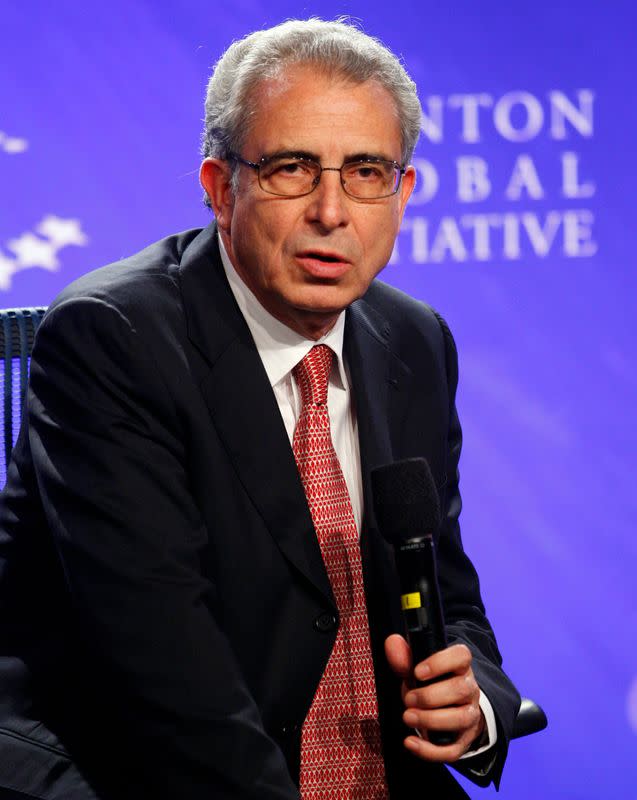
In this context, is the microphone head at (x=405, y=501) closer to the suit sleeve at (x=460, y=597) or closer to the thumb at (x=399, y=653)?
the thumb at (x=399, y=653)

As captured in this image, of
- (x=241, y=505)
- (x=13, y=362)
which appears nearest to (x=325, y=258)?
(x=241, y=505)

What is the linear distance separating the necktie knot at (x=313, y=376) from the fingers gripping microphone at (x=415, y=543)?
28 centimetres

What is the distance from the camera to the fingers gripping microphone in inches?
47.3

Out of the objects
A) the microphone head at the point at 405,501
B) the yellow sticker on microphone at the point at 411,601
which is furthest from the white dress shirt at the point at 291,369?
the yellow sticker on microphone at the point at 411,601

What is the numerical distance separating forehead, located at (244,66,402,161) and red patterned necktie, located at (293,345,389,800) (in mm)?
345

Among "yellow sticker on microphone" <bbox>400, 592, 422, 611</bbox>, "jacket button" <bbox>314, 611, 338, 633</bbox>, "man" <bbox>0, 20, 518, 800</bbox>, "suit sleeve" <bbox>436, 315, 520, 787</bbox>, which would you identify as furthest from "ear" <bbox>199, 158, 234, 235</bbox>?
"yellow sticker on microphone" <bbox>400, 592, 422, 611</bbox>

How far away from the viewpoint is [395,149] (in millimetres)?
1591

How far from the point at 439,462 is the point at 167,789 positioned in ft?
2.11

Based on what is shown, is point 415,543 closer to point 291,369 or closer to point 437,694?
point 437,694

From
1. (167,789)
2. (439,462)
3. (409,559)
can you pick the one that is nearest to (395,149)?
(439,462)

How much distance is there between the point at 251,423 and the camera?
1.49 meters

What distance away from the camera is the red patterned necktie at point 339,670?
1.48 metres

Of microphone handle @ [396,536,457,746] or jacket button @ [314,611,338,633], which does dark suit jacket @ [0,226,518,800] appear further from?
microphone handle @ [396,536,457,746]

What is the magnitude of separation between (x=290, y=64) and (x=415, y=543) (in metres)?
0.68
